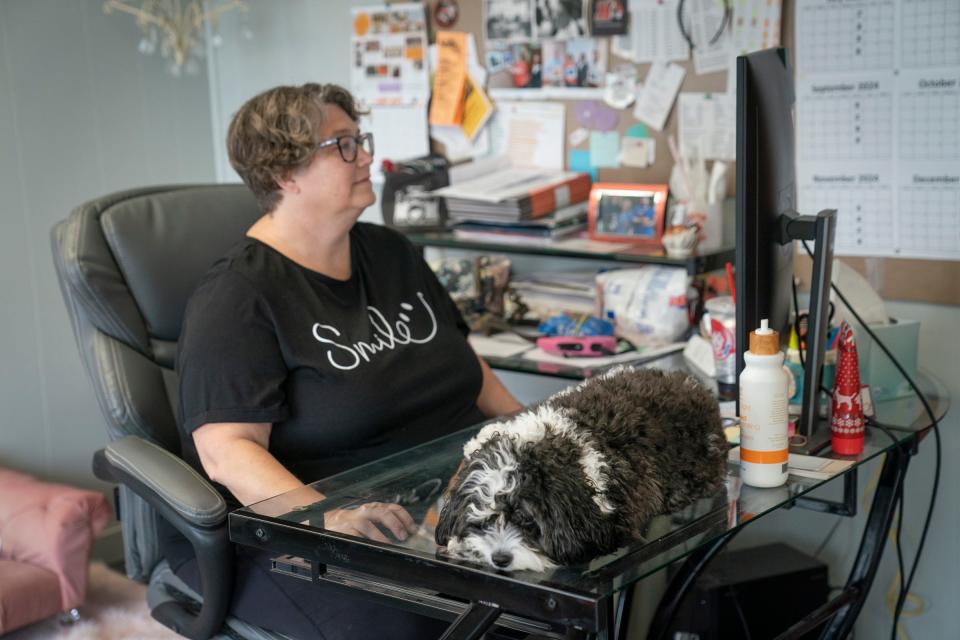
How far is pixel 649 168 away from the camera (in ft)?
7.96

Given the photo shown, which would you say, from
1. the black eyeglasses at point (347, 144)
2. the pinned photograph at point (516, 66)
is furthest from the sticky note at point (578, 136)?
the black eyeglasses at point (347, 144)

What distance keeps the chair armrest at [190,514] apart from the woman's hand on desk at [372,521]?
1.07 feet

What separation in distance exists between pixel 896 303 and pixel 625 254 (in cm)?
55

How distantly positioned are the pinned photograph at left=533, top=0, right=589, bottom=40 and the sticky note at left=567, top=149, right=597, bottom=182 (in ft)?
0.87

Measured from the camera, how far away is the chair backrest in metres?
1.78

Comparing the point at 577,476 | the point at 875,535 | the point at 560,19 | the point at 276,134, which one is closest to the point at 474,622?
the point at 577,476

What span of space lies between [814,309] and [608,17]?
113 centimetres

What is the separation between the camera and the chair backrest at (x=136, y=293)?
1.78 m

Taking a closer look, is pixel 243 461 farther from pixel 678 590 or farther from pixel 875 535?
pixel 875 535

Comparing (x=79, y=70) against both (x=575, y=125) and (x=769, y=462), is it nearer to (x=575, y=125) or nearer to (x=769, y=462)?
(x=575, y=125)

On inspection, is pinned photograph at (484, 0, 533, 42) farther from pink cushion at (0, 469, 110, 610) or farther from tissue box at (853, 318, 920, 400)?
pink cushion at (0, 469, 110, 610)

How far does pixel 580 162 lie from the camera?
99.7 inches

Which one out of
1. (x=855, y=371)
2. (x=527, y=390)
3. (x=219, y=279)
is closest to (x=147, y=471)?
(x=219, y=279)

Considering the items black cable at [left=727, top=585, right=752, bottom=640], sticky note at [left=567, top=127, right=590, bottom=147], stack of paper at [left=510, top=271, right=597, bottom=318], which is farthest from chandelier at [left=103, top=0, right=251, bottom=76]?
black cable at [left=727, top=585, right=752, bottom=640]
